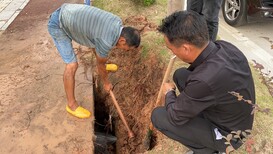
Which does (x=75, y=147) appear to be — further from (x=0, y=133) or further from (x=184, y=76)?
(x=184, y=76)

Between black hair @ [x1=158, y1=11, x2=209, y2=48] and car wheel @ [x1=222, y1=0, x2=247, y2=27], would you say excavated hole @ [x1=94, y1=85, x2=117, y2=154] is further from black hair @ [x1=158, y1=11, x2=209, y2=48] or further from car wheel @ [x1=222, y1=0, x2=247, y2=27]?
car wheel @ [x1=222, y1=0, x2=247, y2=27]

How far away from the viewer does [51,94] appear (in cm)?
366

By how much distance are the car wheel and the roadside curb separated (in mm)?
134

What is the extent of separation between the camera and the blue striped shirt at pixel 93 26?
9.08ft

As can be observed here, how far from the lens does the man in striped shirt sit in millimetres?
2750

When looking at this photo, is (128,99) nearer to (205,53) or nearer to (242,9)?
(205,53)

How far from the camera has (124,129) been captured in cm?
389

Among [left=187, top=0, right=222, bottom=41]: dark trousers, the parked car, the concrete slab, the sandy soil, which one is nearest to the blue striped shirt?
the sandy soil

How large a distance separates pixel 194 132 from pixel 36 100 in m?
2.09

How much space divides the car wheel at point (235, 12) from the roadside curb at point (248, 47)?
0.13 metres

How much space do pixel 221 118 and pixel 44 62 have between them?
2922mm

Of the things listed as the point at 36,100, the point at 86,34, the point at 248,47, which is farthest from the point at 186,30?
the point at 248,47

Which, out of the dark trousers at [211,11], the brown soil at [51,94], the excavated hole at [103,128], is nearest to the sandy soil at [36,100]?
the brown soil at [51,94]

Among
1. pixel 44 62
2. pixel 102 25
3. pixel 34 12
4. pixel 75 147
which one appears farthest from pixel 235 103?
pixel 34 12
